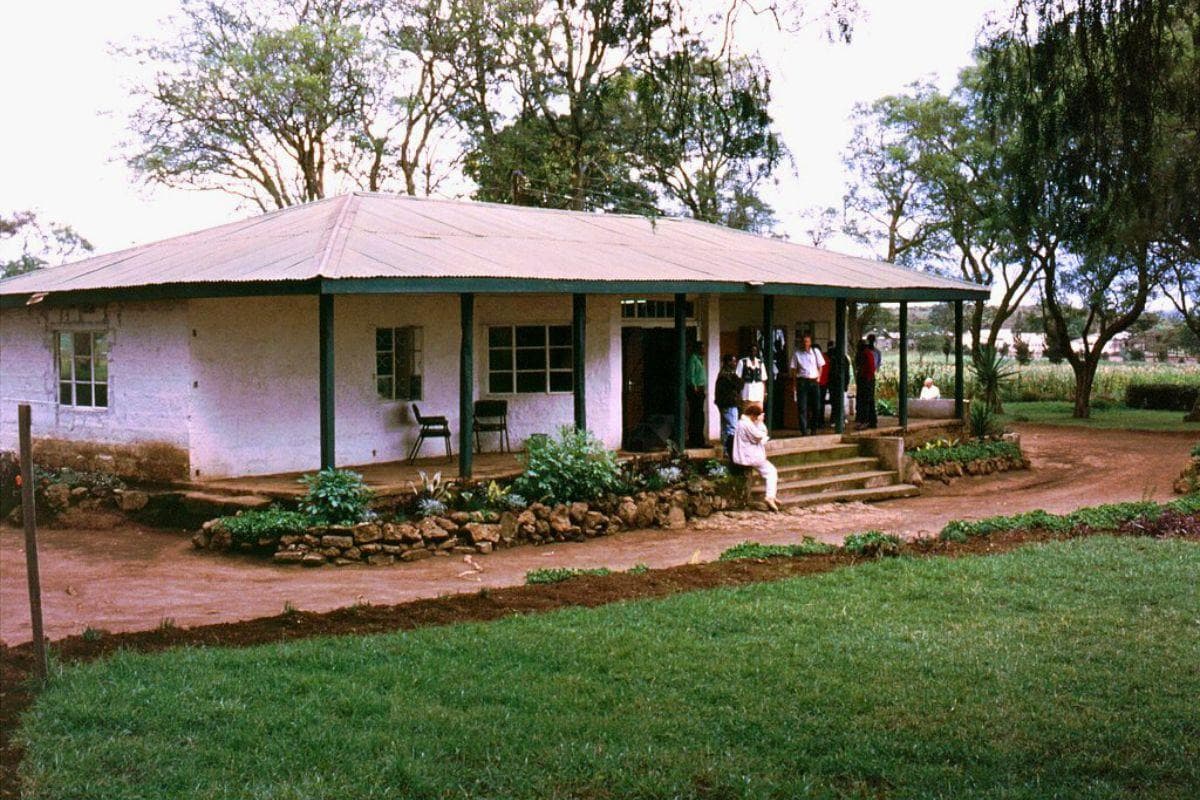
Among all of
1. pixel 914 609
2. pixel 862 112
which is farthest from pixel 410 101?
pixel 914 609

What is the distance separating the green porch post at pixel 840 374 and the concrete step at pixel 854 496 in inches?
86.1

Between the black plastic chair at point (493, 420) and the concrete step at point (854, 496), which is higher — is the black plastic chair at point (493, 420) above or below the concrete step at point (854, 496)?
above

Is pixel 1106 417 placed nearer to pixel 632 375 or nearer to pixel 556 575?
pixel 632 375

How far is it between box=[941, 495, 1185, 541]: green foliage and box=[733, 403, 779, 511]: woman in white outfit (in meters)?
3.30

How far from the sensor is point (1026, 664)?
777 centimetres

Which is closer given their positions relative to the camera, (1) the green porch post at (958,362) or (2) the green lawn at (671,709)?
(2) the green lawn at (671,709)

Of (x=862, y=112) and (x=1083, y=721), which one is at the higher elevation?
(x=862, y=112)

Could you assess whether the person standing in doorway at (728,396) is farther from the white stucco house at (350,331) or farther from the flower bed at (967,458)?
the flower bed at (967,458)

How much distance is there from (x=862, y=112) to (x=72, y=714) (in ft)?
111

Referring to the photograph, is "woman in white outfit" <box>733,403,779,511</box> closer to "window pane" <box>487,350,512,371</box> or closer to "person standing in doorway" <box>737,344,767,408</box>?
"person standing in doorway" <box>737,344,767,408</box>

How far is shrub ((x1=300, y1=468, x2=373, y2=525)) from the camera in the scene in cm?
1350

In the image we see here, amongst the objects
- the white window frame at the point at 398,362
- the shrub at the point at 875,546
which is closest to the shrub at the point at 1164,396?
the white window frame at the point at 398,362

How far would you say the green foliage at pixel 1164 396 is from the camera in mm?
36344

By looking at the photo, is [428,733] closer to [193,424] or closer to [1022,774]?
[1022,774]
